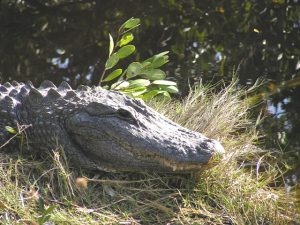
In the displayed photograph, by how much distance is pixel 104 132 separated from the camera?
12.3 feet

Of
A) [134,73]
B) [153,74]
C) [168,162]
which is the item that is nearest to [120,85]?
[134,73]

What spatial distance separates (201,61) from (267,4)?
1928 millimetres

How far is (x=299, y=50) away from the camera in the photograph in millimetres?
6773

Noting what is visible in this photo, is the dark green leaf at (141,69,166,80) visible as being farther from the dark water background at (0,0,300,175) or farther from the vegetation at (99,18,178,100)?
the dark water background at (0,0,300,175)

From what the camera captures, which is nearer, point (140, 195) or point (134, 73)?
point (140, 195)

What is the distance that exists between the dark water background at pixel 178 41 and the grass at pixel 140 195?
1.51 meters

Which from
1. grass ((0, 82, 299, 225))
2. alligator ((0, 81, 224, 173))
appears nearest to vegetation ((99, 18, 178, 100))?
alligator ((0, 81, 224, 173))

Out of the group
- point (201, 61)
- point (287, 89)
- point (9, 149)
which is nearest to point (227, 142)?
point (9, 149)

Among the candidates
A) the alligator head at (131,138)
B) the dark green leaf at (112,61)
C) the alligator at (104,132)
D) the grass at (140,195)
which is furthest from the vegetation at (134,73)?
the grass at (140,195)

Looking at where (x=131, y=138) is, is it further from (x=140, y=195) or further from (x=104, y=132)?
(x=140, y=195)

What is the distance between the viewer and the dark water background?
20.2ft

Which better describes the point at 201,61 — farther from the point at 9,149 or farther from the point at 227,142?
the point at 9,149

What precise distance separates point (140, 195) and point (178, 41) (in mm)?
3918

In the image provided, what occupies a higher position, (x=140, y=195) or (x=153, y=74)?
(x=153, y=74)
